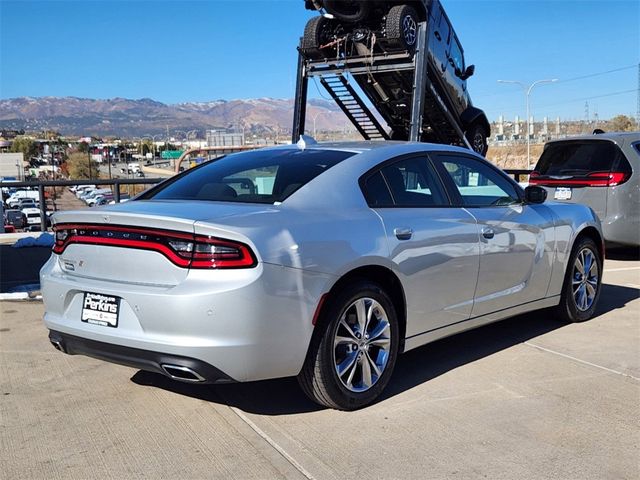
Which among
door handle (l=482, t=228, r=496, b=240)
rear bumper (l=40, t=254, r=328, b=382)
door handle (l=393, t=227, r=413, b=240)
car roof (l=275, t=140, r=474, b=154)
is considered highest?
car roof (l=275, t=140, r=474, b=154)

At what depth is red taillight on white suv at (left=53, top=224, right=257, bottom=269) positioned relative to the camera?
11.4ft

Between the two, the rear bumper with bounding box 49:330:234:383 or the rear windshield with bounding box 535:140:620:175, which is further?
the rear windshield with bounding box 535:140:620:175

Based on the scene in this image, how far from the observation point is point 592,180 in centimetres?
941

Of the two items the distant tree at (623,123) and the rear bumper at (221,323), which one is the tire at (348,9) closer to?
the rear bumper at (221,323)

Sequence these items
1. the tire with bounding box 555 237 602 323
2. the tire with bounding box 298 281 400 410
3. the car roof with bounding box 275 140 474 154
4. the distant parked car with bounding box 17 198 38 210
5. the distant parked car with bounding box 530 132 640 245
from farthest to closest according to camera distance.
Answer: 1. the distant parked car with bounding box 17 198 38 210
2. the distant parked car with bounding box 530 132 640 245
3. the tire with bounding box 555 237 602 323
4. the car roof with bounding box 275 140 474 154
5. the tire with bounding box 298 281 400 410

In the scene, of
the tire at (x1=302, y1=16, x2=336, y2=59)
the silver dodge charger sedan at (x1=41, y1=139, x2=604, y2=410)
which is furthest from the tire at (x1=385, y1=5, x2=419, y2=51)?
the silver dodge charger sedan at (x1=41, y1=139, x2=604, y2=410)

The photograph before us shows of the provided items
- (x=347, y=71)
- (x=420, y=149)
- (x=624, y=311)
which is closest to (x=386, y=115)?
(x=347, y=71)

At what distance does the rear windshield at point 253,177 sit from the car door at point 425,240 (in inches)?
15.3

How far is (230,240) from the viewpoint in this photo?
11.4 feet

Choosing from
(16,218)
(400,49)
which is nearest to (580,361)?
(400,49)

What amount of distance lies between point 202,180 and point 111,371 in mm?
1482

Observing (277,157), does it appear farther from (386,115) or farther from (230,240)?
(386,115)

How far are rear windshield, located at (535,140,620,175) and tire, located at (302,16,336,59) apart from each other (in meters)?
5.94

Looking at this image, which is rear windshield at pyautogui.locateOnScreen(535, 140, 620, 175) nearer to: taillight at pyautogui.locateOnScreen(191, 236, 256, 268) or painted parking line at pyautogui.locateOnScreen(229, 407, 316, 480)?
painted parking line at pyautogui.locateOnScreen(229, 407, 316, 480)
